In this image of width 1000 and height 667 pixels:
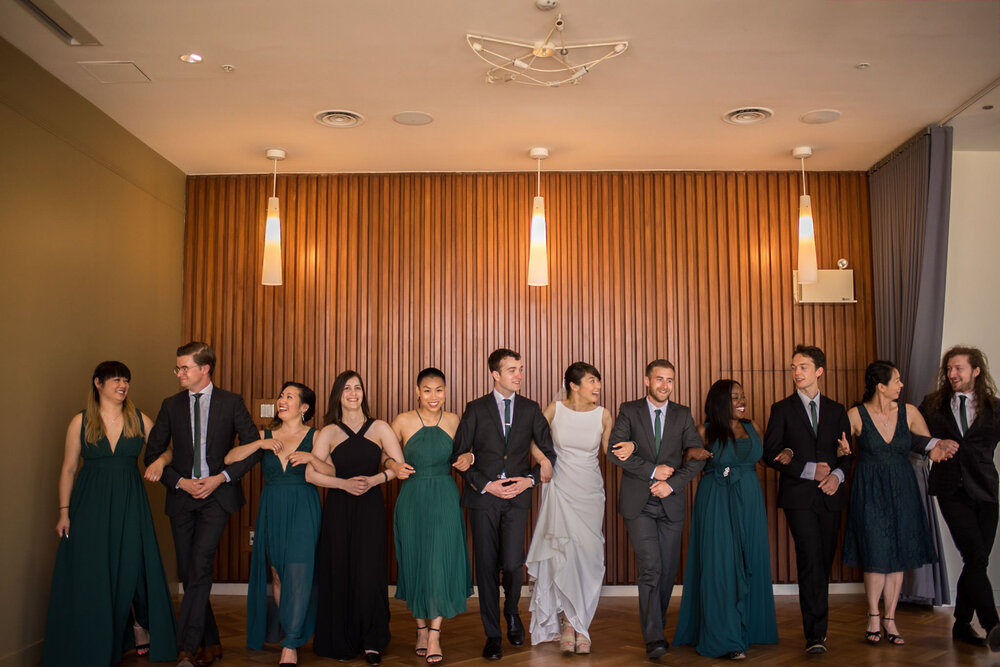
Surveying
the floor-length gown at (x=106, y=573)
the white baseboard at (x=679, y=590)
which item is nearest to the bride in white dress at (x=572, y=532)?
the white baseboard at (x=679, y=590)

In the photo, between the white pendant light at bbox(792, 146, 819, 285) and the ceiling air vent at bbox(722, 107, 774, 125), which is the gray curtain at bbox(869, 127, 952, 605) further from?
the ceiling air vent at bbox(722, 107, 774, 125)

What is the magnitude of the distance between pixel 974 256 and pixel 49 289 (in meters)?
7.36

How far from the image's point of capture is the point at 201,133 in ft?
21.5

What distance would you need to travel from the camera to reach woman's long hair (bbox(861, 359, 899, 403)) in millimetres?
5531

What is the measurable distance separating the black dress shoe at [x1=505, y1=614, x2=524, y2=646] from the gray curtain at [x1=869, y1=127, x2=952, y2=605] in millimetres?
3271

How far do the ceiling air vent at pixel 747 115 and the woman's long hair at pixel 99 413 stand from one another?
188 inches

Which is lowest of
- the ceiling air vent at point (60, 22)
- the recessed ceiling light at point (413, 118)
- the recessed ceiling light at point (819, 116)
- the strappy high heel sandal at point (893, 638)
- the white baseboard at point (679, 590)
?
the white baseboard at point (679, 590)

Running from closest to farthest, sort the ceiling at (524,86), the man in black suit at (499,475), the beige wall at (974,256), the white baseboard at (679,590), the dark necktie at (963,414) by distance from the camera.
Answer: the ceiling at (524,86), the man in black suit at (499,475), the dark necktie at (963,414), the beige wall at (974,256), the white baseboard at (679,590)

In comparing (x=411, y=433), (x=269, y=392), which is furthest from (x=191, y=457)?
(x=269, y=392)

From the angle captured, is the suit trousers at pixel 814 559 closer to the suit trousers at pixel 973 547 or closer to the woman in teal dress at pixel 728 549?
the woman in teal dress at pixel 728 549

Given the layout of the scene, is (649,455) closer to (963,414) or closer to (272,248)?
(963,414)

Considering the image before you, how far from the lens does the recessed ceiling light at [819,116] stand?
6098 mm

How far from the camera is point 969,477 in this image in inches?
213

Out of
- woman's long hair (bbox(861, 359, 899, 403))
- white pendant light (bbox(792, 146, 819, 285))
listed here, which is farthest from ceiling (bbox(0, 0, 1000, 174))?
woman's long hair (bbox(861, 359, 899, 403))
